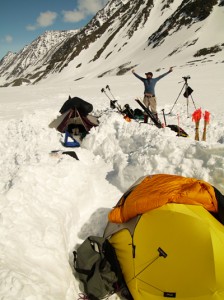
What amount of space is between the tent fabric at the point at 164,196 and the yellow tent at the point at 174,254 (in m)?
0.11

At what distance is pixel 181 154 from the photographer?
7.06 meters

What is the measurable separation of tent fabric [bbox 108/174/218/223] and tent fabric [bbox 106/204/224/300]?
0.13m

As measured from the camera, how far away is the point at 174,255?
4082 millimetres

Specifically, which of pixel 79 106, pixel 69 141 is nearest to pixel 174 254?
pixel 69 141

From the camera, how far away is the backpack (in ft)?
14.4

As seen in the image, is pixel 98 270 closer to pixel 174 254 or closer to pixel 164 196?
Answer: pixel 174 254

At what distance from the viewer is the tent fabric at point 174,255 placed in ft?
12.8

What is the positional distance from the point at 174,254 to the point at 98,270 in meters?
1.24

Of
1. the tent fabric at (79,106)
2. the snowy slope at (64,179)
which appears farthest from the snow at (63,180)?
the tent fabric at (79,106)

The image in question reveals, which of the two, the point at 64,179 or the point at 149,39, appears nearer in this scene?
the point at 64,179

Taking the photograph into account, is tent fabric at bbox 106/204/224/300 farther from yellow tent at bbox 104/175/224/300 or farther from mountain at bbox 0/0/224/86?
mountain at bbox 0/0/224/86

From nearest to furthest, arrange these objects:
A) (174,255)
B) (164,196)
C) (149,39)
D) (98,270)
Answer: (174,255) < (98,270) < (164,196) < (149,39)

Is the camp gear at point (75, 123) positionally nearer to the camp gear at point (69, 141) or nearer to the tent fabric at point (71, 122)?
the tent fabric at point (71, 122)

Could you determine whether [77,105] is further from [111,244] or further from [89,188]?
[111,244]
